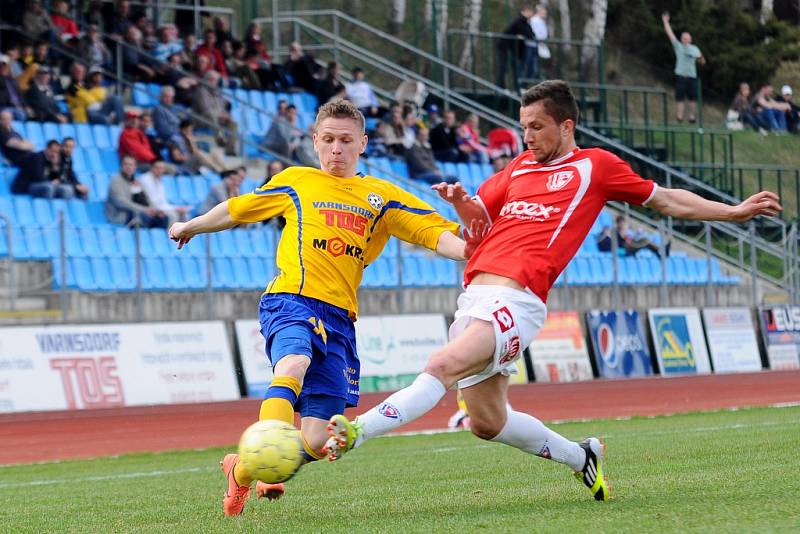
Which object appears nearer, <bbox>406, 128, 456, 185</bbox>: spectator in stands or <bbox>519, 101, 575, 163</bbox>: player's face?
<bbox>519, 101, 575, 163</bbox>: player's face

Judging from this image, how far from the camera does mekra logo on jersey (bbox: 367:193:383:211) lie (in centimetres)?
789

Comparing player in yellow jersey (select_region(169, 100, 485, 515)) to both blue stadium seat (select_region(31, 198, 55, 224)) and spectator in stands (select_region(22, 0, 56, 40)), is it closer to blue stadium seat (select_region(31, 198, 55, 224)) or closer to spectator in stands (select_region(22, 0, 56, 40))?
blue stadium seat (select_region(31, 198, 55, 224))

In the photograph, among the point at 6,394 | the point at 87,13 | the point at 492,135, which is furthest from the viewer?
the point at 492,135

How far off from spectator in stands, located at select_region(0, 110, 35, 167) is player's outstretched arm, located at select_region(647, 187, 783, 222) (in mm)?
14200

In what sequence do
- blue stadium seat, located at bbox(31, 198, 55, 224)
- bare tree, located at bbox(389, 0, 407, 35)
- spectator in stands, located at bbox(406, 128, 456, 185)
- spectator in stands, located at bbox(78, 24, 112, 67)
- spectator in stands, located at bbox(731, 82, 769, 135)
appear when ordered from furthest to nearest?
bare tree, located at bbox(389, 0, 407, 35) < spectator in stands, located at bbox(731, 82, 769, 135) < spectator in stands, located at bbox(406, 128, 456, 185) < spectator in stands, located at bbox(78, 24, 112, 67) < blue stadium seat, located at bbox(31, 198, 55, 224)

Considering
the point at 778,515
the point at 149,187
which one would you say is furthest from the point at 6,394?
the point at 778,515

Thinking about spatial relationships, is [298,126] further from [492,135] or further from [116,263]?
[116,263]

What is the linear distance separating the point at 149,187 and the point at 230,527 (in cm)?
1399

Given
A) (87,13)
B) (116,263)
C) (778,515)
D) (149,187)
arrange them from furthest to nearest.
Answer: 1. (87,13)
2. (149,187)
3. (116,263)
4. (778,515)

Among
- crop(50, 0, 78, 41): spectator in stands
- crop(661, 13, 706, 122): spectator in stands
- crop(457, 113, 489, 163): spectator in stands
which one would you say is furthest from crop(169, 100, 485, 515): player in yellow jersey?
crop(661, 13, 706, 122): spectator in stands

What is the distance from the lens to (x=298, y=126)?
2589 centimetres

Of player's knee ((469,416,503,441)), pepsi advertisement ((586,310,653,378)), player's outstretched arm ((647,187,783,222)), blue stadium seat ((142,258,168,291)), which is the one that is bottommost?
pepsi advertisement ((586,310,653,378))

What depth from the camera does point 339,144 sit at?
7879mm

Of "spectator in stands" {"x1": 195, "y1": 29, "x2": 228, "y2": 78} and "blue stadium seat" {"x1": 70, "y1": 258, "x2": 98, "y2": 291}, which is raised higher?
"spectator in stands" {"x1": 195, "y1": 29, "x2": 228, "y2": 78}
